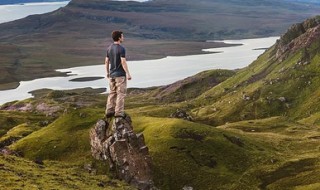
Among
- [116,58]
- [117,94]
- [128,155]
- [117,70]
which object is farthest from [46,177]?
[116,58]

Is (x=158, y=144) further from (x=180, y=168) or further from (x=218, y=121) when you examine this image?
(x=218, y=121)

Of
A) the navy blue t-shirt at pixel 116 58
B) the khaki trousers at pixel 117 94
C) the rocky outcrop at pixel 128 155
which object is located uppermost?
the navy blue t-shirt at pixel 116 58

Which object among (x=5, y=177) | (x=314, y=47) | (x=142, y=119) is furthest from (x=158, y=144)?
(x=314, y=47)

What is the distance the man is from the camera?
46.4 meters

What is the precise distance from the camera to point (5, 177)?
134 feet

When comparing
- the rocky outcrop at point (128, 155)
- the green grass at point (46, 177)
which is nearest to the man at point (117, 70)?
the rocky outcrop at point (128, 155)

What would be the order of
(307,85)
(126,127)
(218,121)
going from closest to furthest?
(126,127) < (218,121) < (307,85)

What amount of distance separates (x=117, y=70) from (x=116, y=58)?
177 cm

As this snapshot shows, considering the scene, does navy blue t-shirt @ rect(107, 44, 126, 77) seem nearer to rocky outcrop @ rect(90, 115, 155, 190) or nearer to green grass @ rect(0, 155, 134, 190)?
rocky outcrop @ rect(90, 115, 155, 190)

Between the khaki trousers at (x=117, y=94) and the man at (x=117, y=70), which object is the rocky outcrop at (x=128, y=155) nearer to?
the khaki trousers at (x=117, y=94)

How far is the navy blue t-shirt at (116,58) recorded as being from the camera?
153 feet

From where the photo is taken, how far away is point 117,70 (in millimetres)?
48219

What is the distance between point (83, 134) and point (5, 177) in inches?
1220

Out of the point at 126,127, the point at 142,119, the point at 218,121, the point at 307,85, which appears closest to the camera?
the point at 126,127
